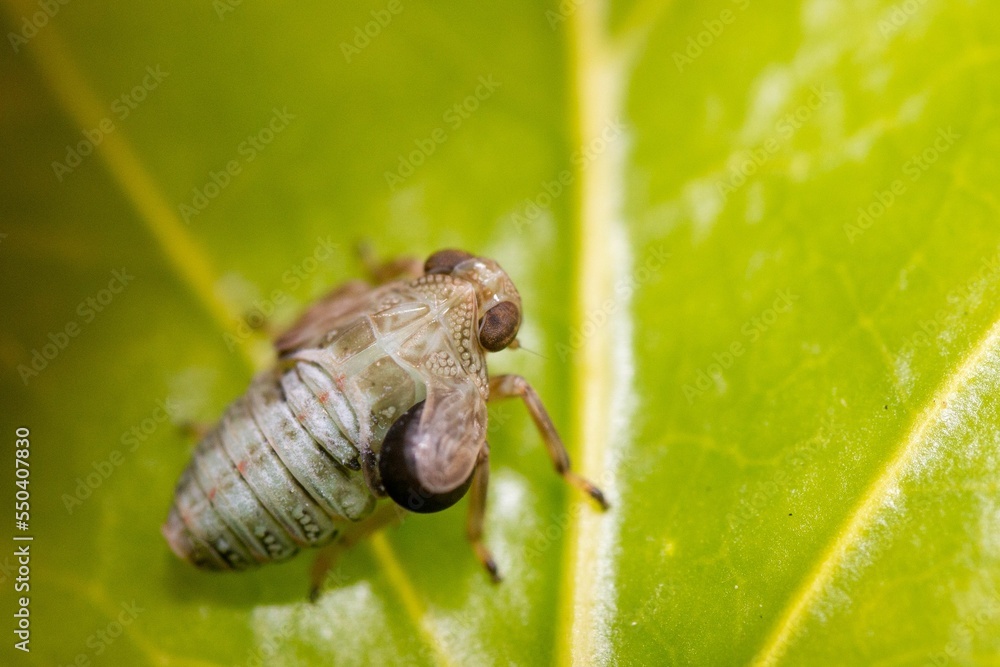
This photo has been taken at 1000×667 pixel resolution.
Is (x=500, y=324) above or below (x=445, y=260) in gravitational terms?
below

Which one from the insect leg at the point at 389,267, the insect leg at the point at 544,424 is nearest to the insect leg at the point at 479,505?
the insect leg at the point at 544,424

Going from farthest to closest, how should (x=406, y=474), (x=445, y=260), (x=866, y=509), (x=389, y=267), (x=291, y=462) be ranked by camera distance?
(x=389, y=267) < (x=445, y=260) < (x=291, y=462) < (x=406, y=474) < (x=866, y=509)

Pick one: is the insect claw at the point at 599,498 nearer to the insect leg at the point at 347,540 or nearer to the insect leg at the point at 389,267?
the insect leg at the point at 347,540

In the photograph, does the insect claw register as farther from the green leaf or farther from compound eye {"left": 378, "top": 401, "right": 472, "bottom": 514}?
compound eye {"left": 378, "top": 401, "right": 472, "bottom": 514}

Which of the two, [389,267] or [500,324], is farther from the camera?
[389,267]

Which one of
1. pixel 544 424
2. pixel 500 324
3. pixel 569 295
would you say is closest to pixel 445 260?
pixel 500 324

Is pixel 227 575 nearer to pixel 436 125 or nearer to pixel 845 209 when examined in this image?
pixel 436 125

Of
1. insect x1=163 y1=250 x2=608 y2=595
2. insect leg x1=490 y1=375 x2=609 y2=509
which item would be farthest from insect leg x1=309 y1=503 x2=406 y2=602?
insect leg x1=490 y1=375 x2=609 y2=509

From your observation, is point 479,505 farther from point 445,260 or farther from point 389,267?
point 389,267
